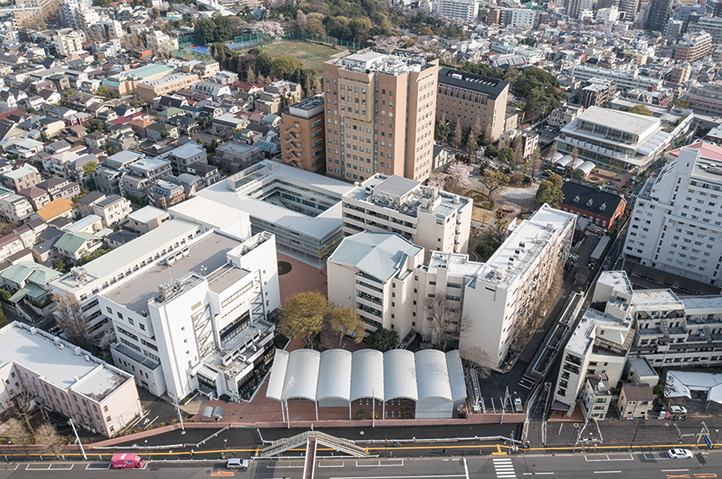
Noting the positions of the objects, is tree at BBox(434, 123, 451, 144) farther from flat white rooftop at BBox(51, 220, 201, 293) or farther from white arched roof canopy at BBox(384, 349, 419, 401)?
white arched roof canopy at BBox(384, 349, 419, 401)

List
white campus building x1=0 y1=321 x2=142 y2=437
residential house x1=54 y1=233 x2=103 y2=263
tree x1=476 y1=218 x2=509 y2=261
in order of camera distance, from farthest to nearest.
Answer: tree x1=476 y1=218 x2=509 y2=261
residential house x1=54 y1=233 x2=103 y2=263
white campus building x1=0 y1=321 x2=142 y2=437

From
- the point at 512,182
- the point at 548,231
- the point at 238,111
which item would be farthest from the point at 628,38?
the point at 548,231

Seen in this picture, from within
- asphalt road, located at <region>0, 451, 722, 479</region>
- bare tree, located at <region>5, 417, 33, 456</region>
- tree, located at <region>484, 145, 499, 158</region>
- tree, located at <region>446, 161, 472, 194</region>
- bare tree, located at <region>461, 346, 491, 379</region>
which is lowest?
asphalt road, located at <region>0, 451, 722, 479</region>

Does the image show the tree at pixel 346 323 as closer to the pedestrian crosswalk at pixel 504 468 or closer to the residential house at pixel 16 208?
the pedestrian crosswalk at pixel 504 468

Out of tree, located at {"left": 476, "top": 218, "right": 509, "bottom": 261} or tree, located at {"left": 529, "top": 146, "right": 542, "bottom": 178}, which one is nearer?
tree, located at {"left": 476, "top": 218, "right": 509, "bottom": 261}

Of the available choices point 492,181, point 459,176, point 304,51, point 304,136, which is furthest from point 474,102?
point 304,51

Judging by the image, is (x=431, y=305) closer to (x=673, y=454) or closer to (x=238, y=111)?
(x=673, y=454)

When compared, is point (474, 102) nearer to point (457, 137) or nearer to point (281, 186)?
point (457, 137)

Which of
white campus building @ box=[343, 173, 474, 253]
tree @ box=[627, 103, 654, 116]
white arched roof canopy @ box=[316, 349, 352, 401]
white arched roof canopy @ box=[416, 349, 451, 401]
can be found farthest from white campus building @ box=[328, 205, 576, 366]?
tree @ box=[627, 103, 654, 116]
